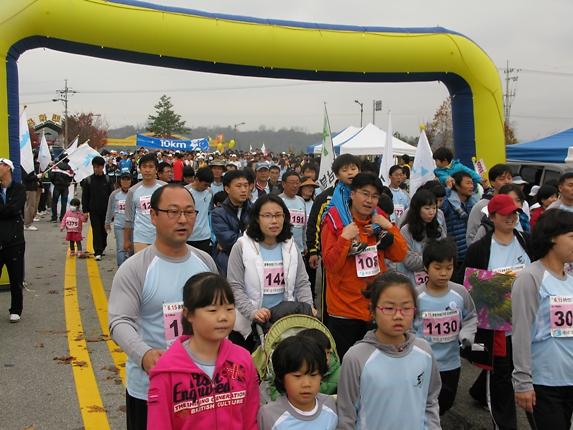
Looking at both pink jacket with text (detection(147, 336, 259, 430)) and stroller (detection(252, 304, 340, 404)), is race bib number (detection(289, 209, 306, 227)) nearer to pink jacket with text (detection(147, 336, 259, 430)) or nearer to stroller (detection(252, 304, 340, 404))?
stroller (detection(252, 304, 340, 404))

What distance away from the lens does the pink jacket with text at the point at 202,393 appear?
2305 millimetres

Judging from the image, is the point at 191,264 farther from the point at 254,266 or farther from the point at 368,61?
the point at 368,61

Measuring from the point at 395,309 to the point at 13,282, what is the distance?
5.85 metres

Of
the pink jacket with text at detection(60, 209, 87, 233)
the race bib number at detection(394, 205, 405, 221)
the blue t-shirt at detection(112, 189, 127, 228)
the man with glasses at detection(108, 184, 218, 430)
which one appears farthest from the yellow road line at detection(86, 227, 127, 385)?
the race bib number at detection(394, 205, 405, 221)

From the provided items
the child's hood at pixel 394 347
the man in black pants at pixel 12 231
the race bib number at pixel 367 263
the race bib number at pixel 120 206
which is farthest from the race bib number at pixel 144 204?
the child's hood at pixel 394 347

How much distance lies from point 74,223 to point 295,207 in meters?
5.62

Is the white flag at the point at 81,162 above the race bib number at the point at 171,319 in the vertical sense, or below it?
above

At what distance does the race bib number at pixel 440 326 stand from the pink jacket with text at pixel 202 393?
199 centimetres

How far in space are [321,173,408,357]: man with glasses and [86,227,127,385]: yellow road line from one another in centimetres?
229

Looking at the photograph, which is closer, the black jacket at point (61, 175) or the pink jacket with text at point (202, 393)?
the pink jacket with text at point (202, 393)

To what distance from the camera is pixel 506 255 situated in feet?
14.2

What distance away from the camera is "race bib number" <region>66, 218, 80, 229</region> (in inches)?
453

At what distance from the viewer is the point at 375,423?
2.84m

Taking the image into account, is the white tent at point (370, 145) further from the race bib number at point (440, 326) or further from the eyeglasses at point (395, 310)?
the eyeglasses at point (395, 310)
